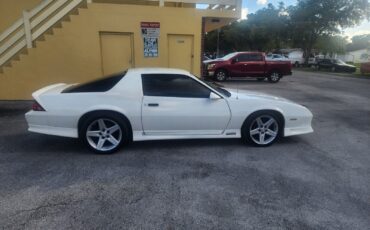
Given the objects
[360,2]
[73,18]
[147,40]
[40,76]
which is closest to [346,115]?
[147,40]

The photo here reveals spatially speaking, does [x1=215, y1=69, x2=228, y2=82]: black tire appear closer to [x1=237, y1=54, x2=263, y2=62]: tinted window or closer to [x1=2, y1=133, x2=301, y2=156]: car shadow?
[x1=237, y1=54, x2=263, y2=62]: tinted window

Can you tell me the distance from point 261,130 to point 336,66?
27.9 meters

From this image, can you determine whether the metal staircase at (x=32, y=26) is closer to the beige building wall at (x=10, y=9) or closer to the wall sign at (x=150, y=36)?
the beige building wall at (x=10, y=9)

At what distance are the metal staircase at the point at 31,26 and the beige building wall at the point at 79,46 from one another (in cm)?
84

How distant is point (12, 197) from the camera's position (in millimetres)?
3088

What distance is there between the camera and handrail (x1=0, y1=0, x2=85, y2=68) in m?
6.80

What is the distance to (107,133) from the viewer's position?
4.34 m

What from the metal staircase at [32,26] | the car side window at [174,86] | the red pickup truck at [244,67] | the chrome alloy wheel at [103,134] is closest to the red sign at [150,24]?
the metal staircase at [32,26]

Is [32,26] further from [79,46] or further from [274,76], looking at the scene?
[274,76]

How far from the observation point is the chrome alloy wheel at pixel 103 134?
430 cm

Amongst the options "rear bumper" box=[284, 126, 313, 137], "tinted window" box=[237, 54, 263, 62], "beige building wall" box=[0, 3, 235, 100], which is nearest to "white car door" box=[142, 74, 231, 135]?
"rear bumper" box=[284, 126, 313, 137]

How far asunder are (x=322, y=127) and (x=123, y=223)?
512cm

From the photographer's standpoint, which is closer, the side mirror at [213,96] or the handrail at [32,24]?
the side mirror at [213,96]

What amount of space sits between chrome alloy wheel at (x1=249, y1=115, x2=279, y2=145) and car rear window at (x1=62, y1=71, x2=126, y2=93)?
92.5 inches
